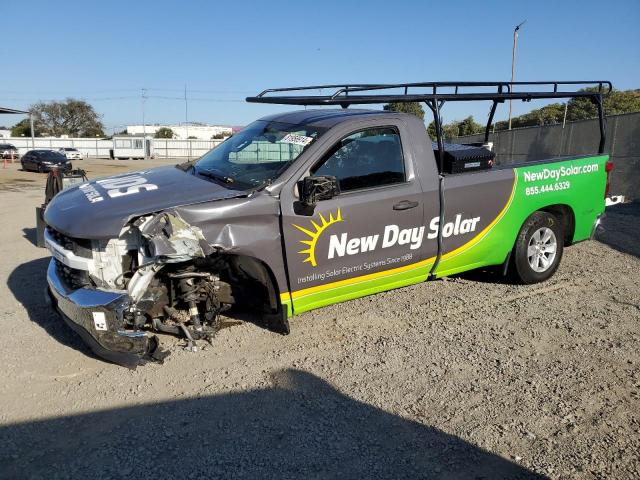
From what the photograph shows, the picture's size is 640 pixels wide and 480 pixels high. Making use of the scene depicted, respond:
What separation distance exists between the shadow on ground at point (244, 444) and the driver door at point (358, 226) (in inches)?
44.1

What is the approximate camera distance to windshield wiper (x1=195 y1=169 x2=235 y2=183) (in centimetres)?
432

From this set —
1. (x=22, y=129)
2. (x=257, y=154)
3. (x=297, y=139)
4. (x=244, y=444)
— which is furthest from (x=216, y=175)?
(x=22, y=129)

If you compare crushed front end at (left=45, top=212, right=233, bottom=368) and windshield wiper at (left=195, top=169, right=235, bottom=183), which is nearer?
crushed front end at (left=45, top=212, right=233, bottom=368)

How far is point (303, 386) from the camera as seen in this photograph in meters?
3.65

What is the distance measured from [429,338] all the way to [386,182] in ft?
4.74

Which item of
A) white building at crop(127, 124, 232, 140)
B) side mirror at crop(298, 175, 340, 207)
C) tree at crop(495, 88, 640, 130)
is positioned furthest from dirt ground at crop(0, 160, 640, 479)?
white building at crop(127, 124, 232, 140)

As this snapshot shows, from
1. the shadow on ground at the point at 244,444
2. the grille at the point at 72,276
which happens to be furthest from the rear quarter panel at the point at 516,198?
the grille at the point at 72,276

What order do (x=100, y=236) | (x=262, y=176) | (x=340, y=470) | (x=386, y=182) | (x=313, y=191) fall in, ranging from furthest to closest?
(x=386, y=182), (x=262, y=176), (x=313, y=191), (x=100, y=236), (x=340, y=470)

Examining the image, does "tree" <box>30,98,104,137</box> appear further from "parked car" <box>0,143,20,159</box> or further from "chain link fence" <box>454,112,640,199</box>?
"chain link fence" <box>454,112,640,199</box>

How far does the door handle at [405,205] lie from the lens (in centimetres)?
448

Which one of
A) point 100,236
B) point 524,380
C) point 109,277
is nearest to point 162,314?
point 109,277

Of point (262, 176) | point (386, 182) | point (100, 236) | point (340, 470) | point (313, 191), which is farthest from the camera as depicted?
point (386, 182)

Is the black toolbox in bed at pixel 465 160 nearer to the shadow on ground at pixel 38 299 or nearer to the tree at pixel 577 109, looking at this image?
the shadow on ground at pixel 38 299

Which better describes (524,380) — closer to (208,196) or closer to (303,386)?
(303,386)
